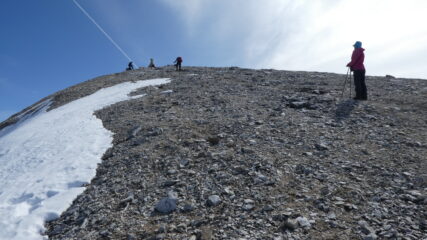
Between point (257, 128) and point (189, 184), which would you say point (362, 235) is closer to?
point (189, 184)

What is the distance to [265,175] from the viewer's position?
7.81 metres

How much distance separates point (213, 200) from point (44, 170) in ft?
24.4

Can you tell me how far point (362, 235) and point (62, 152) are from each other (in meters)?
11.9

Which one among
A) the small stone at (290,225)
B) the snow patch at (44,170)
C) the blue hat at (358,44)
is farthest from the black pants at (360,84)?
the snow patch at (44,170)

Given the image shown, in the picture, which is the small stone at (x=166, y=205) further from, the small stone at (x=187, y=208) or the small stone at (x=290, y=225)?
the small stone at (x=290, y=225)

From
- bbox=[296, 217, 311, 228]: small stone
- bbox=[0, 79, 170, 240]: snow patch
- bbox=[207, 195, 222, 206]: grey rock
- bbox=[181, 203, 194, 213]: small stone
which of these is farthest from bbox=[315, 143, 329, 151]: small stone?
bbox=[0, 79, 170, 240]: snow patch

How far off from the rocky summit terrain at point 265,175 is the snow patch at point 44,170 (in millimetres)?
486

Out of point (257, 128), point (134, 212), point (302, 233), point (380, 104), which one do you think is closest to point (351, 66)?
point (380, 104)

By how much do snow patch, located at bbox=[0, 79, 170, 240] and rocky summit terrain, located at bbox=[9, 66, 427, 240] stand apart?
0.49 metres

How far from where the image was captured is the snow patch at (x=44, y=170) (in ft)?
24.7

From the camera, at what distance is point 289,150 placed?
934 cm

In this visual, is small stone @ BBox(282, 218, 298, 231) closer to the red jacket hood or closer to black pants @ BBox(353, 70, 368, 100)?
black pants @ BBox(353, 70, 368, 100)

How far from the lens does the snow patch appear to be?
753 cm

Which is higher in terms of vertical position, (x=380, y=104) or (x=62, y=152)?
(x=380, y=104)
